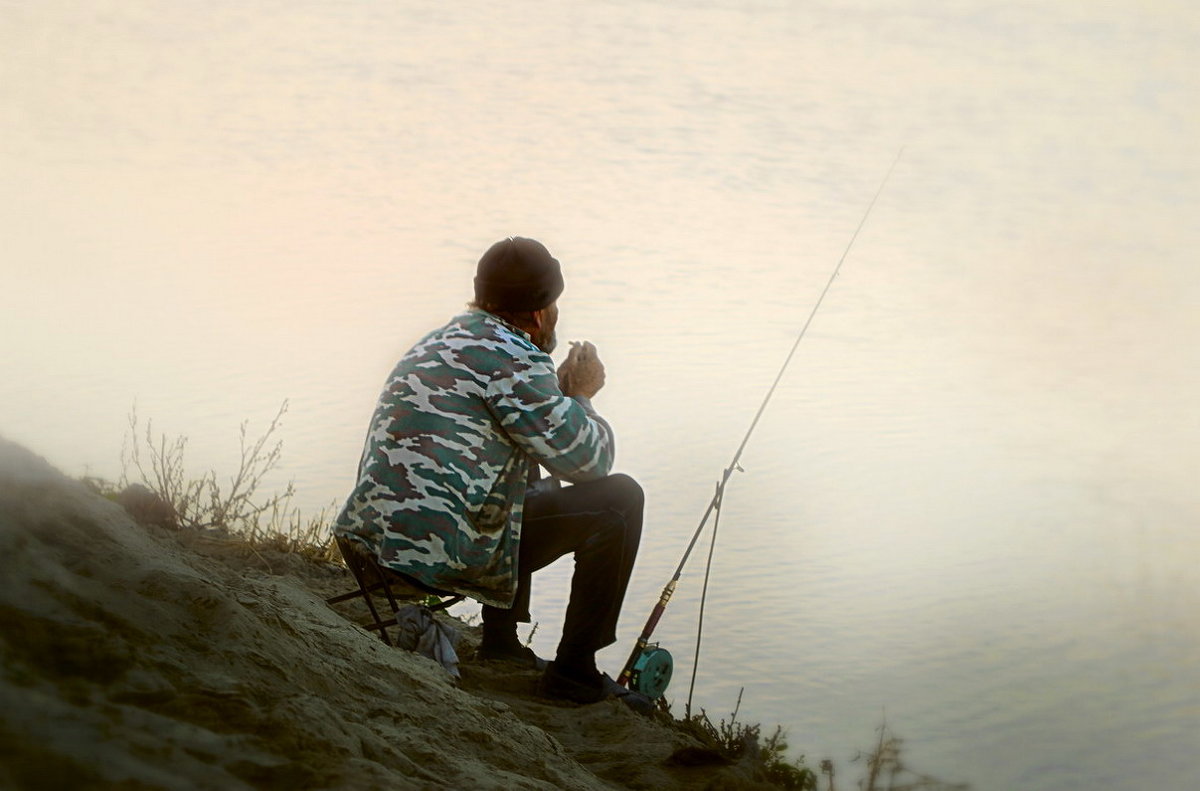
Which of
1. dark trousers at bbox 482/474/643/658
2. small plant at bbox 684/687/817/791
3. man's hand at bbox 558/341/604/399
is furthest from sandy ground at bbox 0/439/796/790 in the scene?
man's hand at bbox 558/341/604/399

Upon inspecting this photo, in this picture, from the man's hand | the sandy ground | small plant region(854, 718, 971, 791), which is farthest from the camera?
the man's hand

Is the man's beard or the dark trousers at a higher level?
the man's beard

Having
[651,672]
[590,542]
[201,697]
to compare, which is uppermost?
[590,542]

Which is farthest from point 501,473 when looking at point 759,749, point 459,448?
point 759,749

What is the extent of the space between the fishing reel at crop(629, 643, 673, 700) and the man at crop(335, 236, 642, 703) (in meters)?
0.14

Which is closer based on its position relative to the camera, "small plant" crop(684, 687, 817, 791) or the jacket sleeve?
the jacket sleeve

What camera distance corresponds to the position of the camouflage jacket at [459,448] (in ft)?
12.6

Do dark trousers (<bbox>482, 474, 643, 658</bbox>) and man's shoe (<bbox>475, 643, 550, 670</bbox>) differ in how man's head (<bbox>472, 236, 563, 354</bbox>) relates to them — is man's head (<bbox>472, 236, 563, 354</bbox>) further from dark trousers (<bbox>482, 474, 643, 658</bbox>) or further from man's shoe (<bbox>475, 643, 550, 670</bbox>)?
man's shoe (<bbox>475, 643, 550, 670</bbox>)

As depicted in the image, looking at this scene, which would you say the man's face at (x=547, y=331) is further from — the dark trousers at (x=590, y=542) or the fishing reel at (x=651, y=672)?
the fishing reel at (x=651, y=672)

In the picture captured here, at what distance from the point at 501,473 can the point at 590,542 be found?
366mm

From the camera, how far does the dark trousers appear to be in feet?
13.4

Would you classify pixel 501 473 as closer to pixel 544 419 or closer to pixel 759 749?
pixel 544 419

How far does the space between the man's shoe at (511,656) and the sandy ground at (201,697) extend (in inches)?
29.7

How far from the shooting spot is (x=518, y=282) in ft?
Answer: 13.2
